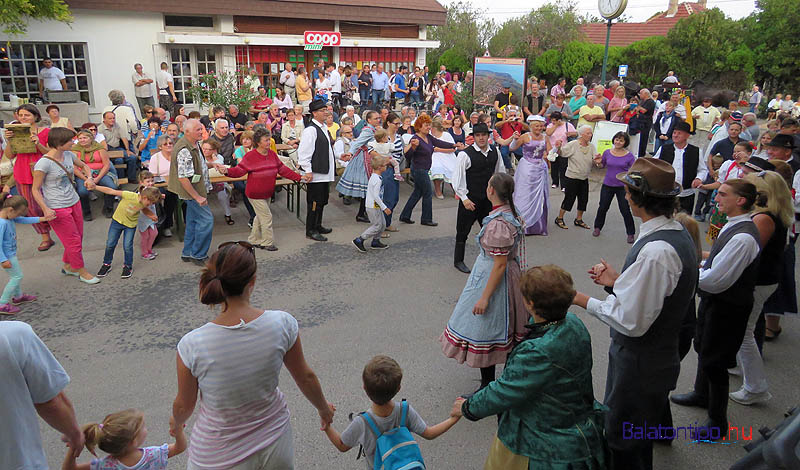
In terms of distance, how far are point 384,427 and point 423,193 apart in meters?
6.49

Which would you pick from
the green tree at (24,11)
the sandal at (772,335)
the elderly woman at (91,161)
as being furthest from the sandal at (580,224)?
the green tree at (24,11)

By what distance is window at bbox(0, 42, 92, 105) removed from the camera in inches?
579

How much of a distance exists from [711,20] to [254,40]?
65.4 feet

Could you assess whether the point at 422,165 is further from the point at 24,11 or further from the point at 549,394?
the point at 24,11

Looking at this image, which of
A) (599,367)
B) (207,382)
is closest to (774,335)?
(599,367)

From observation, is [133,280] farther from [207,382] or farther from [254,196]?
[207,382]

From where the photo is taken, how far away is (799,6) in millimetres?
25000

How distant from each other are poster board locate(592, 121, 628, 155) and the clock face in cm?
420

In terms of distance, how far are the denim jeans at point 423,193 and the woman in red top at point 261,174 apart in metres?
2.02

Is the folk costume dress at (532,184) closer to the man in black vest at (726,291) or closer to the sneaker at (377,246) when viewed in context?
the sneaker at (377,246)

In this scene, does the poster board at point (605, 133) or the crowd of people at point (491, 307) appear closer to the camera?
the crowd of people at point (491, 307)

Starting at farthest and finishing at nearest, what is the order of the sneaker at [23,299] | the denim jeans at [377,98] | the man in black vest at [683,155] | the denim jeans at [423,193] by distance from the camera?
the denim jeans at [377,98] < the denim jeans at [423,193] < the man in black vest at [683,155] < the sneaker at [23,299]

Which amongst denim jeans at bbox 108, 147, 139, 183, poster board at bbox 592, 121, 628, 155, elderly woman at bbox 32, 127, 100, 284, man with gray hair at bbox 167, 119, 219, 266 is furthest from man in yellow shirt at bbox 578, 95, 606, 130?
elderly woman at bbox 32, 127, 100, 284

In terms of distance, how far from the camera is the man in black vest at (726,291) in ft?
12.2
